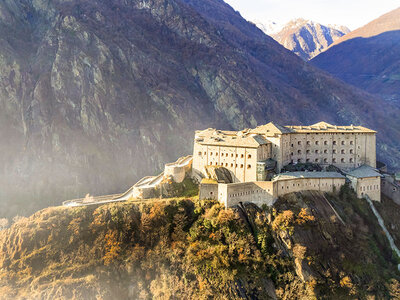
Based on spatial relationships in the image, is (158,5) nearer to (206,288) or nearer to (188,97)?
(188,97)

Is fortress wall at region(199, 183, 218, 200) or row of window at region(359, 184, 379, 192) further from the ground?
fortress wall at region(199, 183, 218, 200)

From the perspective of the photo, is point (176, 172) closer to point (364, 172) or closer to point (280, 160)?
point (280, 160)

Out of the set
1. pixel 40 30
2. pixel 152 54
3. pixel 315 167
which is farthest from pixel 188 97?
pixel 315 167

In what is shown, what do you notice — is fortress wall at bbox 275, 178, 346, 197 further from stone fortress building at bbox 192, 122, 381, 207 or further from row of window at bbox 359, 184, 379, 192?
row of window at bbox 359, 184, 379, 192

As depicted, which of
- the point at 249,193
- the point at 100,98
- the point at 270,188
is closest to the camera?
the point at 270,188

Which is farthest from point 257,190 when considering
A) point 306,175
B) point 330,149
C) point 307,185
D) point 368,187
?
point 368,187

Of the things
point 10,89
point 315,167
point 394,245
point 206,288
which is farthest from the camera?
point 10,89

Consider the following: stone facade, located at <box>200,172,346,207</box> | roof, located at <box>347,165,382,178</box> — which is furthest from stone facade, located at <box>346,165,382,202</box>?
stone facade, located at <box>200,172,346,207</box>
